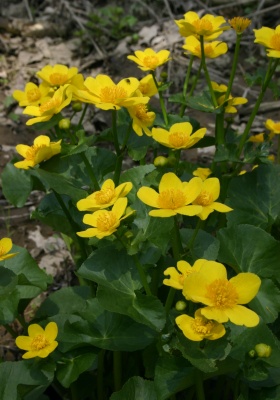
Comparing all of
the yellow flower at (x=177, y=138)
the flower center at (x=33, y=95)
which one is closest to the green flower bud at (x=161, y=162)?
the yellow flower at (x=177, y=138)

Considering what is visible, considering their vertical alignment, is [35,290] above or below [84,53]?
above

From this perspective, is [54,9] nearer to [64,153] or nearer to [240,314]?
[64,153]

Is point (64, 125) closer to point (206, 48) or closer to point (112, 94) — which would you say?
point (112, 94)

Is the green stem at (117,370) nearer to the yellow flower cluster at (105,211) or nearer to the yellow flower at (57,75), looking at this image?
the yellow flower cluster at (105,211)

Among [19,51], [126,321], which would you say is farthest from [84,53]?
[126,321]

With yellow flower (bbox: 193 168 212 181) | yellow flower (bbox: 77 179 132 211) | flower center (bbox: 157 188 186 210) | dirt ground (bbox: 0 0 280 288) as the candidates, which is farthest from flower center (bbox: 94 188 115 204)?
dirt ground (bbox: 0 0 280 288)
